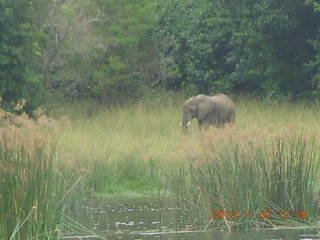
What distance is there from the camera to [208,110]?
77.3ft


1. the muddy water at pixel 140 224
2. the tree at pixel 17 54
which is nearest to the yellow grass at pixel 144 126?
the muddy water at pixel 140 224

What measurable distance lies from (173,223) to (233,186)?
0.93 m

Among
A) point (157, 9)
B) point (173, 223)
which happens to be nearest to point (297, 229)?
point (173, 223)

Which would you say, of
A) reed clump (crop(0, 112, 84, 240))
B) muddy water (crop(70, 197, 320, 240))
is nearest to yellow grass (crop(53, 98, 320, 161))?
muddy water (crop(70, 197, 320, 240))

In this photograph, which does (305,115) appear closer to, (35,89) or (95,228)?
(35,89)

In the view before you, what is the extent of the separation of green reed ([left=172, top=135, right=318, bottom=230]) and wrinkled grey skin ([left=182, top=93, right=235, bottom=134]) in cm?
1287

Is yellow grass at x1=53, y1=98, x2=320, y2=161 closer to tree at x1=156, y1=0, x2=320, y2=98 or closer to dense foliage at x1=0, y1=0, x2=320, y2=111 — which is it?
dense foliage at x1=0, y1=0, x2=320, y2=111

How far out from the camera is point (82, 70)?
29.9 metres

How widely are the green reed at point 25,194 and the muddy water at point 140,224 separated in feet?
6.19

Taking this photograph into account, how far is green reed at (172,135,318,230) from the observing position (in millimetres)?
10352

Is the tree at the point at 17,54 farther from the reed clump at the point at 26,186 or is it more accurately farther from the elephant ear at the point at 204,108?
the reed clump at the point at 26,186

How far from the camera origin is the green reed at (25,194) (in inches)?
314
